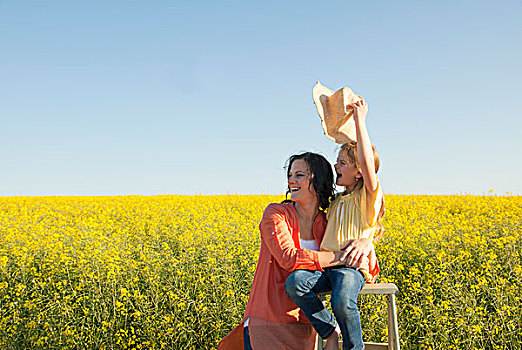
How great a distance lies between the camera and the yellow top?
8.19 ft

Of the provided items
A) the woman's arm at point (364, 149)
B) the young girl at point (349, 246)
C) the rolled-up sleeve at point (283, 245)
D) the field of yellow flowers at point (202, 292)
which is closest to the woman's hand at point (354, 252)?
the young girl at point (349, 246)

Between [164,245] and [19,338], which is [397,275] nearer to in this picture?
[164,245]

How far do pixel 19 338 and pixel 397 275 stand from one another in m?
3.82

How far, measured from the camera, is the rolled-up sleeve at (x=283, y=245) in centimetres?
236

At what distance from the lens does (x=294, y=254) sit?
2.38m

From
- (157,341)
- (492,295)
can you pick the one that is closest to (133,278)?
(157,341)

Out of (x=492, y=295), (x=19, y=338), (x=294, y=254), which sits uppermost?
(x=294, y=254)

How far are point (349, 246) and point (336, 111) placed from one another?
2.61 feet

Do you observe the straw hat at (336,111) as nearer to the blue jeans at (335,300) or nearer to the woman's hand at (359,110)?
the woman's hand at (359,110)

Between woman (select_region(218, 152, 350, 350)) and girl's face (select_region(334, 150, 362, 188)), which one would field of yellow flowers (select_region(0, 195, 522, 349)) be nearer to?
woman (select_region(218, 152, 350, 350))

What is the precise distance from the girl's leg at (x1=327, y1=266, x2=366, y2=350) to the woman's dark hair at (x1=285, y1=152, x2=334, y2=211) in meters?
0.52

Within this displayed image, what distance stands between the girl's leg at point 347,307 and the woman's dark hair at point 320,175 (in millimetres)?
516

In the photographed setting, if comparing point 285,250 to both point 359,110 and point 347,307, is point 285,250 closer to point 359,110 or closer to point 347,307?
point 347,307

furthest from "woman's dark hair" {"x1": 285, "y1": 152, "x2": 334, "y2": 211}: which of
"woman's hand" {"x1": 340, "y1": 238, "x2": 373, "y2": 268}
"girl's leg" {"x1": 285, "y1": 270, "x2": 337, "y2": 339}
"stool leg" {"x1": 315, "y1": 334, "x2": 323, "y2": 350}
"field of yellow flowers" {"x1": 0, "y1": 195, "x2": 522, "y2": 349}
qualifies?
"field of yellow flowers" {"x1": 0, "y1": 195, "x2": 522, "y2": 349}
